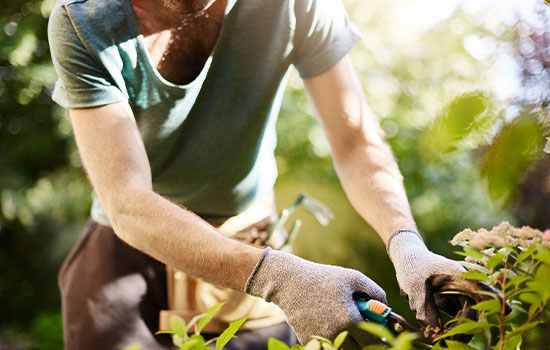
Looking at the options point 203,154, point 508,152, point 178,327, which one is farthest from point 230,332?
point 203,154

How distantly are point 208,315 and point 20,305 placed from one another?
4029 mm

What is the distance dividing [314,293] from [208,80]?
75cm

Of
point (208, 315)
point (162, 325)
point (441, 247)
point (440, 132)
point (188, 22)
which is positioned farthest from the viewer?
point (441, 247)

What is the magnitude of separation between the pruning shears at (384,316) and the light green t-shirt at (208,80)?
75 centimetres

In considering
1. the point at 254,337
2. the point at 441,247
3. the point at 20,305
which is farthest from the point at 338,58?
the point at 20,305

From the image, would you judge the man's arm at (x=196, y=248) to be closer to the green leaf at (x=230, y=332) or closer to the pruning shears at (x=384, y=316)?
the pruning shears at (x=384, y=316)

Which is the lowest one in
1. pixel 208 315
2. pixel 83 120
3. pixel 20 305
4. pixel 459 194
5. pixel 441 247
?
pixel 20 305

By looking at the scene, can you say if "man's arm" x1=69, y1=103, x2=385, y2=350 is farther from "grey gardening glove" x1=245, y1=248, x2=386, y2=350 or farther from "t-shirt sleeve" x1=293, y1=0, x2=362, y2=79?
"t-shirt sleeve" x1=293, y1=0, x2=362, y2=79

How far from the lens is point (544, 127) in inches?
28.0

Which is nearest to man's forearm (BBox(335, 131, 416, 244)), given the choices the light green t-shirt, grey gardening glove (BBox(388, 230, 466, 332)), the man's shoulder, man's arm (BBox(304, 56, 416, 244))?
man's arm (BBox(304, 56, 416, 244))

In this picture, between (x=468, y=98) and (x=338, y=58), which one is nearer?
(x=468, y=98)

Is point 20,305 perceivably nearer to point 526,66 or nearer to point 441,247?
point 441,247

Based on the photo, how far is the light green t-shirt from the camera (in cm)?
133

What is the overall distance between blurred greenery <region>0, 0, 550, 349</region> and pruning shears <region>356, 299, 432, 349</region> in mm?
2330
